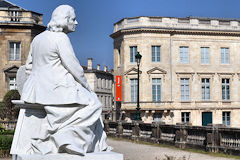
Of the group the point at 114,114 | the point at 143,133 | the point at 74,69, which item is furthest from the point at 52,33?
the point at 114,114

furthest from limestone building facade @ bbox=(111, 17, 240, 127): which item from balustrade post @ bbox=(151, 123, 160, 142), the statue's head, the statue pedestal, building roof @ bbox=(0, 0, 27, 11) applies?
the statue pedestal

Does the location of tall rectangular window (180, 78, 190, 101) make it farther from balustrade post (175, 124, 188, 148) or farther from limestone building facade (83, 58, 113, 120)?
limestone building facade (83, 58, 113, 120)

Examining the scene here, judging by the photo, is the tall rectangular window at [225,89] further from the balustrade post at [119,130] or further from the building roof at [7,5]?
the building roof at [7,5]

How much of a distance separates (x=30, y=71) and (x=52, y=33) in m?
0.82

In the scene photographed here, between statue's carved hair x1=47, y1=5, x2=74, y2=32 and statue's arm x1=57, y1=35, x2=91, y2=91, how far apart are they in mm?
257

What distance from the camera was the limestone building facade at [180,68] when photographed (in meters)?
40.1


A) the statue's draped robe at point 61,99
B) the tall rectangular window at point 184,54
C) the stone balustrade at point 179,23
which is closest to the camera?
the statue's draped robe at point 61,99

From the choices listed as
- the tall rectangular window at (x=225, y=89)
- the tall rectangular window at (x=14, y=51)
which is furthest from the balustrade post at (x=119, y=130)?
the tall rectangular window at (x=225, y=89)

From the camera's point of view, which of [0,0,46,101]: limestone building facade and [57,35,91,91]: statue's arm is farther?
[0,0,46,101]: limestone building facade

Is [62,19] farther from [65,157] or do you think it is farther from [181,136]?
[181,136]

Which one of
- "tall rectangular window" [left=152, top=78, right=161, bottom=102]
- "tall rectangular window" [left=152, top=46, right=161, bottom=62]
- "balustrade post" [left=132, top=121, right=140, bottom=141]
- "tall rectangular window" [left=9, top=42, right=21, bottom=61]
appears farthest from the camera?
"tall rectangular window" [left=152, top=46, right=161, bottom=62]

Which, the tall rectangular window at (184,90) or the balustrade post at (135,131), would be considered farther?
the tall rectangular window at (184,90)

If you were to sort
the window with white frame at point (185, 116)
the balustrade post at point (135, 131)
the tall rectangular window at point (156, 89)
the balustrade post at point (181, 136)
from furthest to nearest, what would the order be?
the window with white frame at point (185, 116) < the tall rectangular window at point (156, 89) < the balustrade post at point (135, 131) < the balustrade post at point (181, 136)

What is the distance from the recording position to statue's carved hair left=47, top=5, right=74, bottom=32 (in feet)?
20.9
